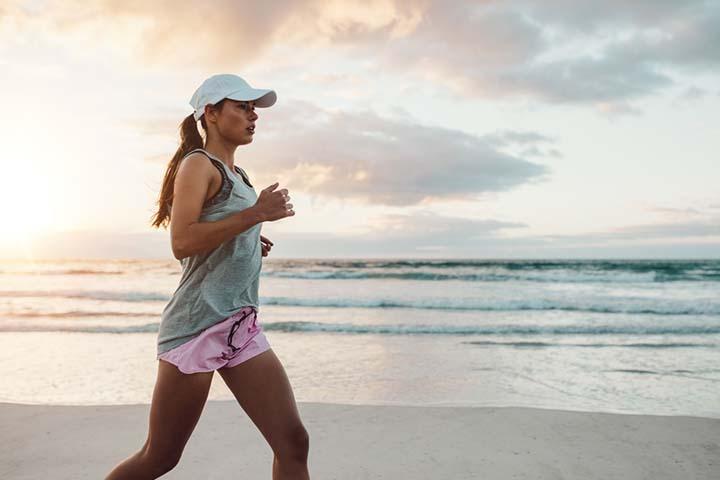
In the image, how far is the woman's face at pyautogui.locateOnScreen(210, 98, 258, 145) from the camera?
2299 mm

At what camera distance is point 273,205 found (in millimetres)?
2100

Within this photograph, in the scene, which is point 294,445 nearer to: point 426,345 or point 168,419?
point 168,419

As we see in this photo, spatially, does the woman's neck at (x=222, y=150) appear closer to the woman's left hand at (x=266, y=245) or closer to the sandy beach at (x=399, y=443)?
the woman's left hand at (x=266, y=245)

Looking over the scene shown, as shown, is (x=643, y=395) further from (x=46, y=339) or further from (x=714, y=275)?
(x=714, y=275)

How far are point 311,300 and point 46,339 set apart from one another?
8141 mm

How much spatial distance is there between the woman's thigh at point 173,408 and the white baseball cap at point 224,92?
943 millimetres

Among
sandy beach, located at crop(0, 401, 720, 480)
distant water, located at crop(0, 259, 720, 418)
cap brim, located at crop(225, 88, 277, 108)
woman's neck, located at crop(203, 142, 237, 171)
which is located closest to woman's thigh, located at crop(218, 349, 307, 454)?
woman's neck, located at crop(203, 142, 237, 171)

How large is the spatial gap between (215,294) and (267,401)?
443mm

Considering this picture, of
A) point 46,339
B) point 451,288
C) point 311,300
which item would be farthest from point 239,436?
point 451,288

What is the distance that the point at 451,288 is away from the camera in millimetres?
21625

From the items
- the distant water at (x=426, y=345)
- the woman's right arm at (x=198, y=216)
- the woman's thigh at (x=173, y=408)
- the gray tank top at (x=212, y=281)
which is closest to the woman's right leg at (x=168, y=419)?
the woman's thigh at (x=173, y=408)

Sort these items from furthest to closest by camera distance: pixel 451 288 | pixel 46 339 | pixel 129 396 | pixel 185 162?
pixel 451 288, pixel 46 339, pixel 129 396, pixel 185 162

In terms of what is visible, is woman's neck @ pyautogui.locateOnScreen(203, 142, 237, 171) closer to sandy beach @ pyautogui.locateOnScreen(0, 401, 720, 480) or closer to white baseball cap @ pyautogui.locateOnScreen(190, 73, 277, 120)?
white baseball cap @ pyautogui.locateOnScreen(190, 73, 277, 120)

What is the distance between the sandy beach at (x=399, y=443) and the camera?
12.3ft
